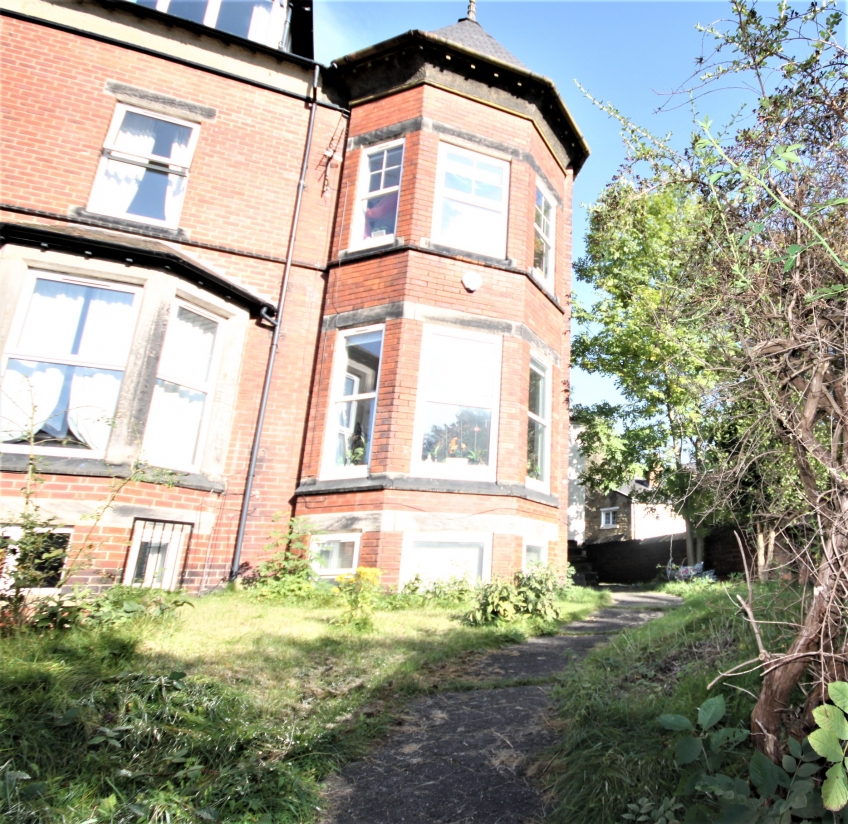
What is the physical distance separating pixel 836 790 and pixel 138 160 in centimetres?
1090

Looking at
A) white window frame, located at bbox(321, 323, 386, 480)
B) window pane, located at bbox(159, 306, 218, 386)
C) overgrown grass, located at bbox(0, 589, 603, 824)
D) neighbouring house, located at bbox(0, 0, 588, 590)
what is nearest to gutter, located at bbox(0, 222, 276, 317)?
neighbouring house, located at bbox(0, 0, 588, 590)

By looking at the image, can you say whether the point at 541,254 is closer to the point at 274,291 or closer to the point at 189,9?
the point at 274,291

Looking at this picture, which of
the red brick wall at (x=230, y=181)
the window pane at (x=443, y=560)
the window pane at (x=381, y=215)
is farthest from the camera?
the window pane at (x=381, y=215)

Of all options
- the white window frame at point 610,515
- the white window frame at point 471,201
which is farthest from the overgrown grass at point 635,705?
the white window frame at point 610,515

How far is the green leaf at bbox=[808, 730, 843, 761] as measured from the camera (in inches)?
70.9

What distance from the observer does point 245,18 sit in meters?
11.0

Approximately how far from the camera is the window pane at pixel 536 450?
9539 mm

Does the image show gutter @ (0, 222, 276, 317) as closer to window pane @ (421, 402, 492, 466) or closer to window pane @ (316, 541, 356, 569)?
window pane @ (421, 402, 492, 466)

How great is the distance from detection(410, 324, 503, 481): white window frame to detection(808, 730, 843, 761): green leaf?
659cm

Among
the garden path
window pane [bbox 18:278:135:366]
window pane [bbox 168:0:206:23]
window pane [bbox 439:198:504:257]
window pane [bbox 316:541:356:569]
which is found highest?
window pane [bbox 168:0:206:23]

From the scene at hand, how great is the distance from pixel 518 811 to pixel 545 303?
8.55m

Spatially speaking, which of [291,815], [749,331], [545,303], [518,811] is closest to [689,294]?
[749,331]

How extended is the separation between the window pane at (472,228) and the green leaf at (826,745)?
8.50 meters

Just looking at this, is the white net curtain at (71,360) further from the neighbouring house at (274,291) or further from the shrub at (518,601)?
the shrub at (518,601)
